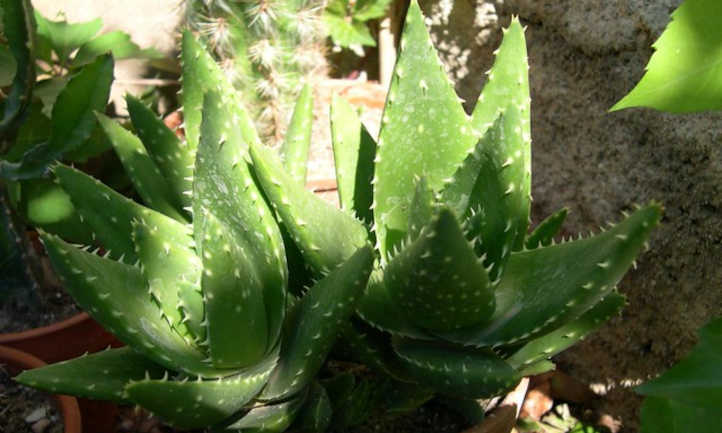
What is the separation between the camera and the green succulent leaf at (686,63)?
23.0 inches

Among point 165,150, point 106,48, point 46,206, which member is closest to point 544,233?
point 165,150

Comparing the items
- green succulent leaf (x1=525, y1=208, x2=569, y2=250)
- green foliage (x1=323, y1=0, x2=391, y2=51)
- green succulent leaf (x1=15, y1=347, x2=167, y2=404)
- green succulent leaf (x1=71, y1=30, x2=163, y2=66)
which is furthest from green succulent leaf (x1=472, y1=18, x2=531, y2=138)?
green foliage (x1=323, y1=0, x2=391, y2=51)

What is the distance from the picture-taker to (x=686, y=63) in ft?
1.95

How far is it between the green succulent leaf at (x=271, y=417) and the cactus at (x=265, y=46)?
3.23 feet

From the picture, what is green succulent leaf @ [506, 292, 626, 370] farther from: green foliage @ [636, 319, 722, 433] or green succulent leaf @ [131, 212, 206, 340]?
green succulent leaf @ [131, 212, 206, 340]

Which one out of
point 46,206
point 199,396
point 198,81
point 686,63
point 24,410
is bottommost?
point 24,410

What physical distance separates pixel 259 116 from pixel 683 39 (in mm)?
1232

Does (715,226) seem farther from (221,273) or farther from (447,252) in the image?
(221,273)

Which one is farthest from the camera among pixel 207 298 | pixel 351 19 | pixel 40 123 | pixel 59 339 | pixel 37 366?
pixel 351 19

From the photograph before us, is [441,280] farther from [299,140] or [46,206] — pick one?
[46,206]

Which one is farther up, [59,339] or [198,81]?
[198,81]

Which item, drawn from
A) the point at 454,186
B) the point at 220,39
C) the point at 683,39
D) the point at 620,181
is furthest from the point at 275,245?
the point at 220,39

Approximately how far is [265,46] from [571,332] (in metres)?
1.06

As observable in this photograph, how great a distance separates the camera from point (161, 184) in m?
0.90
